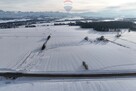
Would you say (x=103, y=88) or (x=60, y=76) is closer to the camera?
(x=103, y=88)

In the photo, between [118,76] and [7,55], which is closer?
[118,76]

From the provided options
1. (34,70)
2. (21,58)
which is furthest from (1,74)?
(21,58)

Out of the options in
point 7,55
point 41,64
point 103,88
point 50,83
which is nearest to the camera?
point 103,88

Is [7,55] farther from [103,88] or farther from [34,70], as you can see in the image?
[103,88]

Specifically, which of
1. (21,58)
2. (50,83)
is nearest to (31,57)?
(21,58)

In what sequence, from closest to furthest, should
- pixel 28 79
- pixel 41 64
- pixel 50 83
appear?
pixel 50 83 → pixel 28 79 → pixel 41 64

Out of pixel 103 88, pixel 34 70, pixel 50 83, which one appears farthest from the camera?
pixel 34 70

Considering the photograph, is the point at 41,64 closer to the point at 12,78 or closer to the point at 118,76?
Result: the point at 12,78

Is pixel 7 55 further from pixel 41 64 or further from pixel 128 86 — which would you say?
pixel 128 86

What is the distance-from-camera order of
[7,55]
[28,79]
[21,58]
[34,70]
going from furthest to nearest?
[7,55] < [21,58] < [34,70] < [28,79]
